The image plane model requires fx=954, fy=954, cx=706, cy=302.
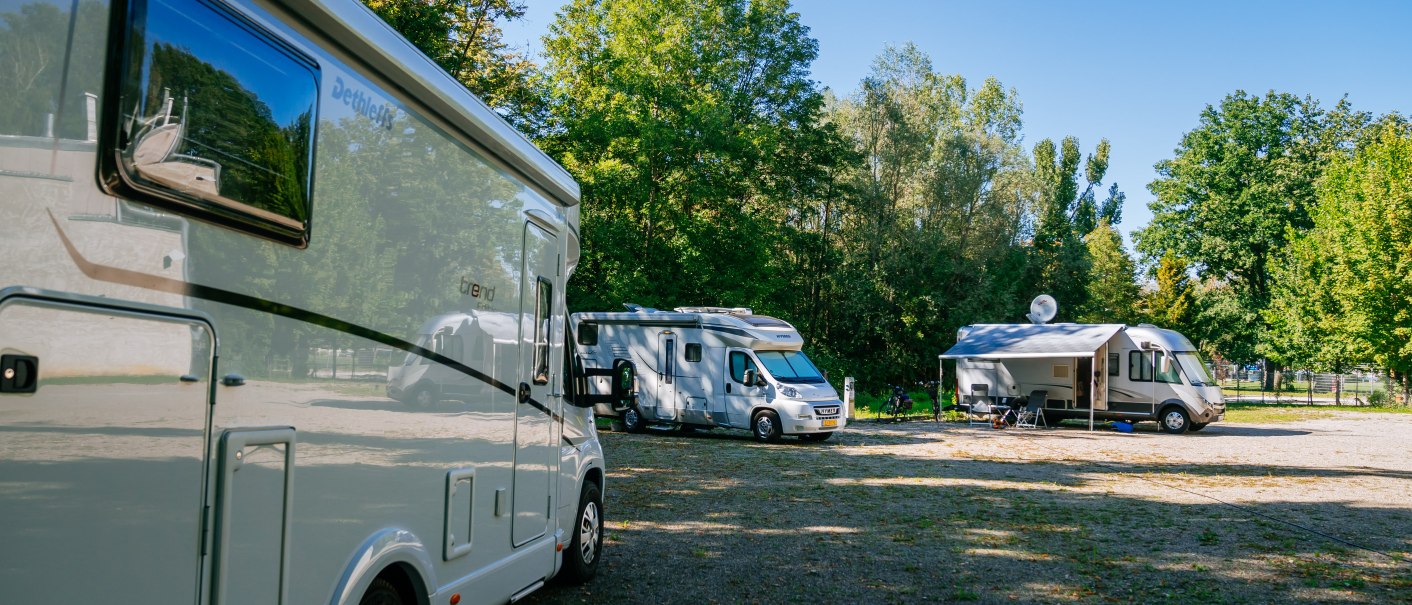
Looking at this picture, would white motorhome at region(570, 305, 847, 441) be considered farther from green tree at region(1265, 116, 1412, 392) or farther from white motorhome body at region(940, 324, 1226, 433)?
green tree at region(1265, 116, 1412, 392)

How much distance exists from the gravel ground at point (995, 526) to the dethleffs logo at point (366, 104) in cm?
361

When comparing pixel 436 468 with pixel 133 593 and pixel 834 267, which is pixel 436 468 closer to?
pixel 133 593

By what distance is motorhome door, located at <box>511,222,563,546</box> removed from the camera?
520 centimetres

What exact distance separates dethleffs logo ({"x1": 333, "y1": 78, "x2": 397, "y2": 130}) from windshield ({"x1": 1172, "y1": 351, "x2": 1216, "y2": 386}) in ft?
75.4

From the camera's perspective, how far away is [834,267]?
36.5 metres

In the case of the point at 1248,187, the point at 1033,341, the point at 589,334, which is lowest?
the point at 589,334

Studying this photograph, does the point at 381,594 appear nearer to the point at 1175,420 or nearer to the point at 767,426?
the point at 767,426

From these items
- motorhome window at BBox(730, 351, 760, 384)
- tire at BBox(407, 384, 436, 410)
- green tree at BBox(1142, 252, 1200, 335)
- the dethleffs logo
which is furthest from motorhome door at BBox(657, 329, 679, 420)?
green tree at BBox(1142, 252, 1200, 335)

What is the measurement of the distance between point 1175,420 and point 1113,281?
27.4 metres

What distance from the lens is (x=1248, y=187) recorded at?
47625 mm

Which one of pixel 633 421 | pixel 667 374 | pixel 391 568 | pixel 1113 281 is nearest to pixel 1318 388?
pixel 1113 281

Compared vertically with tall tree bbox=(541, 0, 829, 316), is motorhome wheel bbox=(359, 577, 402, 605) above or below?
below

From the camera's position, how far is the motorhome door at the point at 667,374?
1902 centimetres

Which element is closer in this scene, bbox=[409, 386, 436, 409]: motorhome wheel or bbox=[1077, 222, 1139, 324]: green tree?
bbox=[409, 386, 436, 409]: motorhome wheel
